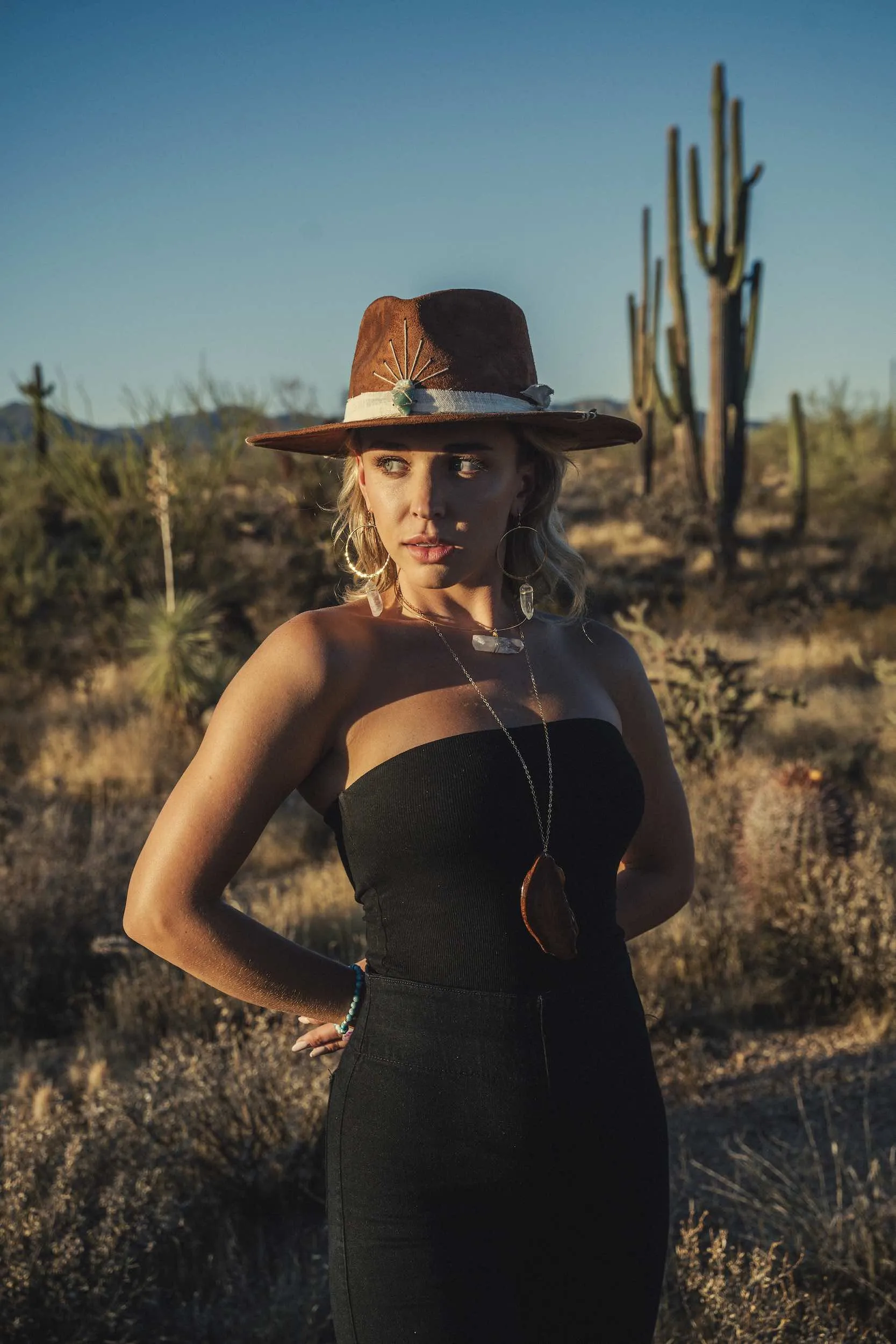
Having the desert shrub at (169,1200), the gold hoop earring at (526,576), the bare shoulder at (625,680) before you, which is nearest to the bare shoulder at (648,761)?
the bare shoulder at (625,680)

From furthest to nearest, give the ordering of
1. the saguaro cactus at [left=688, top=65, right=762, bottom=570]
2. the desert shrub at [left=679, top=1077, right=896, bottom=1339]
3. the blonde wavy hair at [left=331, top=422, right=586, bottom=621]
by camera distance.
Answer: the saguaro cactus at [left=688, top=65, right=762, bottom=570] < the desert shrub at [left=679, top=1077, right=896, bottom=1339] < the blonde wavy hair at [left=331, top=422, right=586, bottom=621]

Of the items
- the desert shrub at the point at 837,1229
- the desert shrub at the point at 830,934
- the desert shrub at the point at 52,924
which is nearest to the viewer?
the desert shrub at the point at 837,1229

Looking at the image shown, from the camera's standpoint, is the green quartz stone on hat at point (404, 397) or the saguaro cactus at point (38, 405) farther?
the saguaro cactus at point (38, 405)

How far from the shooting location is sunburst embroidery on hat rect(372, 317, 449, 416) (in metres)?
1.65

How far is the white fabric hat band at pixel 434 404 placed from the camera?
166 cm

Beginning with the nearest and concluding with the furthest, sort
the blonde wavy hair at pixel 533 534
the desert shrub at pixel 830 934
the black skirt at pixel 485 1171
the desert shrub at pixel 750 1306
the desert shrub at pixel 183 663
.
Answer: the black skirt at pixel 485 1171 → the blonde wavy hair at pixel 533 534 → the desert shrub at pixel 750 1306 → the desert shrub at pixel 830 934 → the desert shrub at pixel 183 663

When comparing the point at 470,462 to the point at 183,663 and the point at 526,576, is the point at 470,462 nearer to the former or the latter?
the point at 526,576

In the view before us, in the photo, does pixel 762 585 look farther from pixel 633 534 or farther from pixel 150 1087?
pixel 150 1087

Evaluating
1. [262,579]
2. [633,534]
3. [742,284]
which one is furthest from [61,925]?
[633,534]

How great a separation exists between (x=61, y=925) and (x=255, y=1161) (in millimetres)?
2460

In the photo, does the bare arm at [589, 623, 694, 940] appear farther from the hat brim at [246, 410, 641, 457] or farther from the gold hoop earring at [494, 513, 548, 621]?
the hat brim at [246, 410, 641, 457]

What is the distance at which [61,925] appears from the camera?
558cm

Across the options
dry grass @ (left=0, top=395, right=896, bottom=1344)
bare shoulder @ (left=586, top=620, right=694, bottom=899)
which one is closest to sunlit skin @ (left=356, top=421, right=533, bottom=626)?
bare shoulder @ (left=586, top=620, right=694, bottom=899)

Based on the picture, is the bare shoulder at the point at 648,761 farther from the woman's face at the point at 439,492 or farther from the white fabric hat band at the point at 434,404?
the white fabric hat band at the point at 434,404
